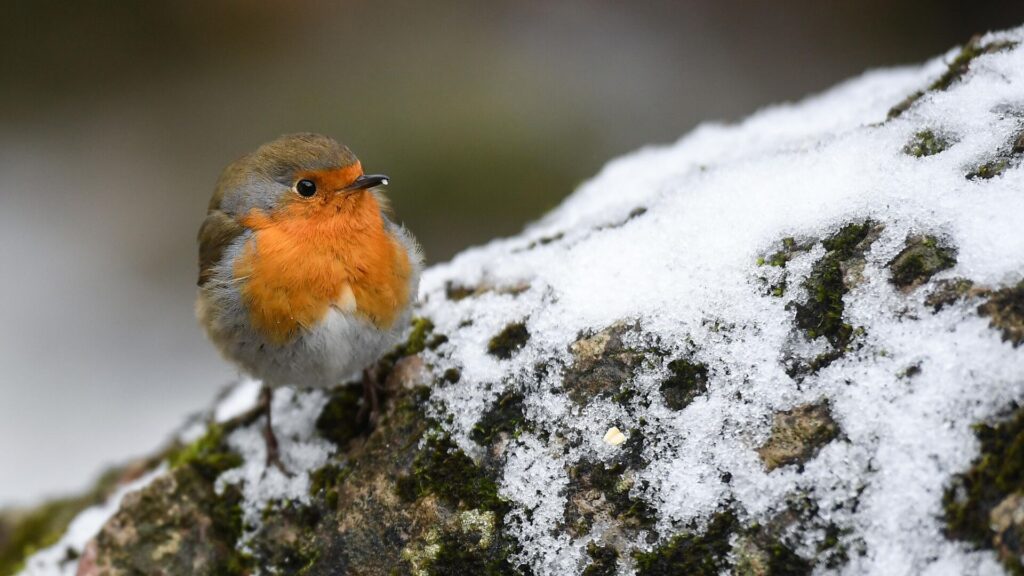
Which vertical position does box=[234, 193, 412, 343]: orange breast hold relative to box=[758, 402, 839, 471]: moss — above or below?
above

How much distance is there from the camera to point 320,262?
9.41ft

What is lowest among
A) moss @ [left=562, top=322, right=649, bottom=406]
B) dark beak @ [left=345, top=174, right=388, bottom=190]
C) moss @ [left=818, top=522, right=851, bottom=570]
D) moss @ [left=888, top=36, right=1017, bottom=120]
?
moss @ [left=818, top=522, right=851, bottom=570]

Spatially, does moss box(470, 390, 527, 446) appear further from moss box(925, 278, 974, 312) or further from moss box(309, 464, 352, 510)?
moss box(925, 278, 974, 312)

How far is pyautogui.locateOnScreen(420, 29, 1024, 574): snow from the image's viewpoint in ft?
6.16

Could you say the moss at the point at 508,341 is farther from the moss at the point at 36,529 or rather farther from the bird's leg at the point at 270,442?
the moss at the point at 36,529

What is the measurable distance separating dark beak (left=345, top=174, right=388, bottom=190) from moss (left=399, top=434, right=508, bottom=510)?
94cm

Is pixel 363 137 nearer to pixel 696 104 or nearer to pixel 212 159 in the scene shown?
pixel 212 159

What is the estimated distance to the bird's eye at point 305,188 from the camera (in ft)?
9.88

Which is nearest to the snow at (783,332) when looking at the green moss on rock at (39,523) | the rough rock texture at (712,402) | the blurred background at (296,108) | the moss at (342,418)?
the rough rock texture at (712,402)

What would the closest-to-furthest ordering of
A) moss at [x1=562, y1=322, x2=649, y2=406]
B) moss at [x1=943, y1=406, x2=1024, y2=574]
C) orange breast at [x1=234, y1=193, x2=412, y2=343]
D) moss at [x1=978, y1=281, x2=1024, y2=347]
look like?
moss at [x1=943, y1=406, x2=1024, y2=574], moss at [x1=978, y1=281, x2=1024, y2=347], moss at [x1=562, y1=322, x2=649, y2=406], orange breast at [x1=234, y1=193, x2=412, y2=343]

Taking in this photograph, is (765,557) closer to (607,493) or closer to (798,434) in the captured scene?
(798,434)

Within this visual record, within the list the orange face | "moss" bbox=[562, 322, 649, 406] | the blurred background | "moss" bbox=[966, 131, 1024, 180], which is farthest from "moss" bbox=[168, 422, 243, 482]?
the blurred background

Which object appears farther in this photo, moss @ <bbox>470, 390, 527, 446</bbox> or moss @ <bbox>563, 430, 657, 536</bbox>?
moss @ <bbox>470, 390, 527, 446</bbox>

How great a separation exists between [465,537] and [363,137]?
6.71m
